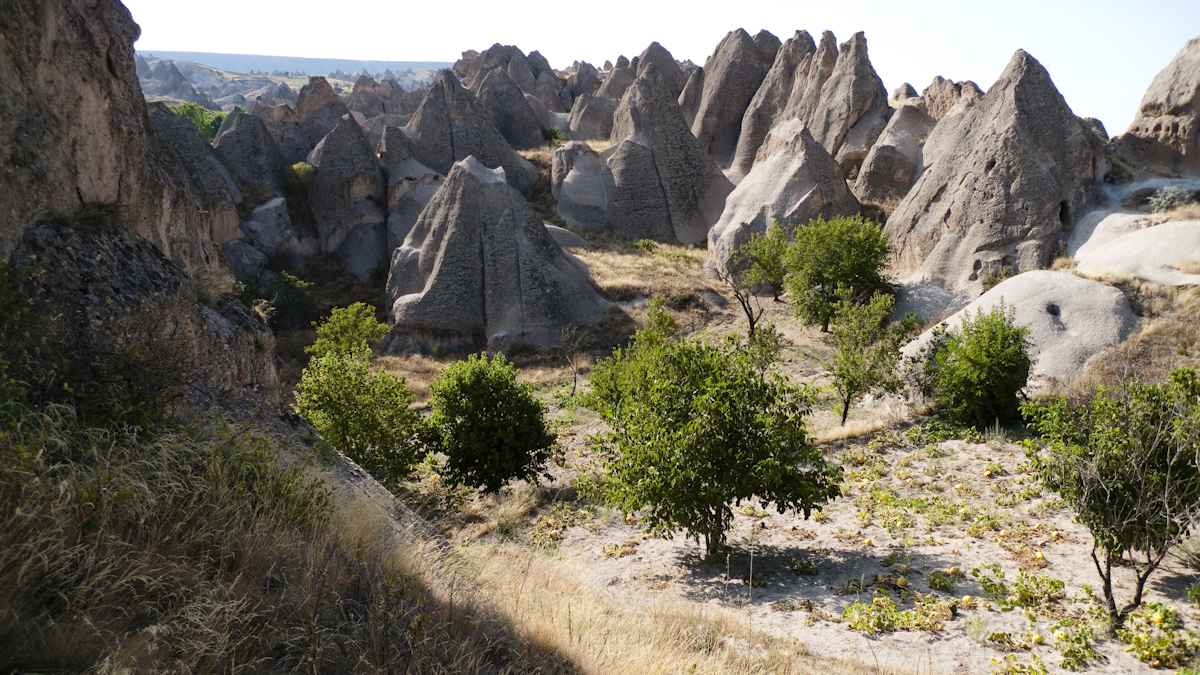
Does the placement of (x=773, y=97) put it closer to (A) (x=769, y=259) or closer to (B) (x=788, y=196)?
(B) (x=788, y=196)

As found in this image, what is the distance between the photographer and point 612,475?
9.89 m

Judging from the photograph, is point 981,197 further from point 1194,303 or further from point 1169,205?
point 1194,303

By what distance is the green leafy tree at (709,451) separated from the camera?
901 centimetres

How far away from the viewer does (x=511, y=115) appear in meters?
52.3

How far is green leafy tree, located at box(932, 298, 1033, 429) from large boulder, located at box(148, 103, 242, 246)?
33115mm

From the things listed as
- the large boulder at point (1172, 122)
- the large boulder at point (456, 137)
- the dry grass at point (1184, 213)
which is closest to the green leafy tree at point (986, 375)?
the dry grass at point (1184, 213)

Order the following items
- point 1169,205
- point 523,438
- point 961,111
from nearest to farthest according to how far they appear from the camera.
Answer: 1. point 523,438
2. point 1169,205
3. point 961,111

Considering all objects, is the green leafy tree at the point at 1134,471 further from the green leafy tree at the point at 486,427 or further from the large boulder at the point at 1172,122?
the large boulder at the point at 1172,122

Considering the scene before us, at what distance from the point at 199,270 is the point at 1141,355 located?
66.5 ft

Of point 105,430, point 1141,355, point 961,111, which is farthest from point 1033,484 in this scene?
point 961,111

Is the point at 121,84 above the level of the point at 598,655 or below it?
above

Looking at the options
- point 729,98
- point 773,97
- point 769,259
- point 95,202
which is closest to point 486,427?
point 95,202

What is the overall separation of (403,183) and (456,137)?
668 cm

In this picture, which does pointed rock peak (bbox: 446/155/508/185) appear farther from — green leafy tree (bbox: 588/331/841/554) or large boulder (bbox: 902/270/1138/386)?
green leafy tree (bbox: 588/331/841/554)
